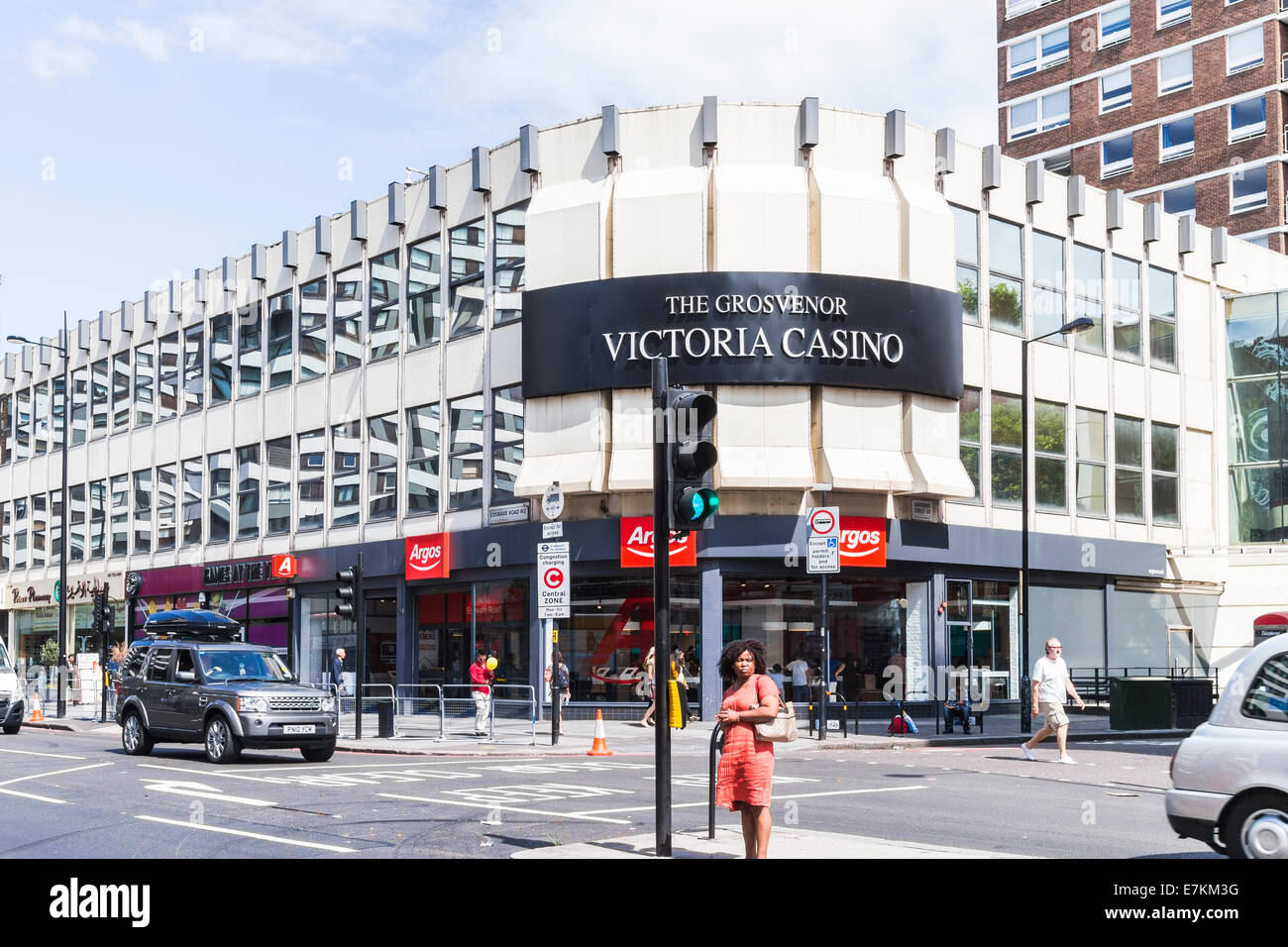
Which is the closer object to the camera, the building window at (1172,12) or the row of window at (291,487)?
the row of window at (291,487)

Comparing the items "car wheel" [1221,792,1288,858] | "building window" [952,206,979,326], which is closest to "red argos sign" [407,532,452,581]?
"building window" [952,206,979,326]

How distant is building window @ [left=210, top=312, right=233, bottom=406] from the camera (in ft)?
150

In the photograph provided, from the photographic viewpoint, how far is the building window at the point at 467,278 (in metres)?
35.7

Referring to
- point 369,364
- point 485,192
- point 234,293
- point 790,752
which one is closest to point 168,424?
point 234,293

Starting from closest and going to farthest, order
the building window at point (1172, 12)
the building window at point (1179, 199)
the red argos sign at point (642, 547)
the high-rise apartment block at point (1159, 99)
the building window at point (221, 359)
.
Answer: the red argos sign at point (642, 547) → the building window at point (221, 359) → the high-rise apartment block at point (1159, 99) → the building window at point (1172, 12) → the building window at point (1179, 199)

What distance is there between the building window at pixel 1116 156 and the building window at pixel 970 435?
2833cm

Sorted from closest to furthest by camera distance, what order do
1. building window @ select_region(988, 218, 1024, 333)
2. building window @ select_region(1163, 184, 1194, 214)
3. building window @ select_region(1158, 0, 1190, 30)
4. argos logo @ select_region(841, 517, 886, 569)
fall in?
argos logo @ select_region(841, 517, 886, 569), building window @ select_region(988, 218, 1024, 333), building window @ select_region(1158, 0, 1190, 30), building window @ select_region(1163, 184, 1194, 214)

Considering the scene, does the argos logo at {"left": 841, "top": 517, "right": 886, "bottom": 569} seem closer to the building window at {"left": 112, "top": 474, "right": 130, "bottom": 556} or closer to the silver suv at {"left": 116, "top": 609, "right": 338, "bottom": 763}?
the silver suv at {"left": 116, "top": 609, "right": 338, "bottom": 763}

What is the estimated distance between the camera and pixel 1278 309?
140ft

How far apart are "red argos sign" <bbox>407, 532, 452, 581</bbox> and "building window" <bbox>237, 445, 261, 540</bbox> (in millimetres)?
9203

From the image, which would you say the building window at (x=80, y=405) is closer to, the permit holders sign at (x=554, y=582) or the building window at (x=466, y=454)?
the building window at (x=466, y=454)

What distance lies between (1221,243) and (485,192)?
23.0 metres

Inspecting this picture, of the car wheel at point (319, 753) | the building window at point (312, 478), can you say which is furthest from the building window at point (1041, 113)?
the car wheel at point (319, 753)
